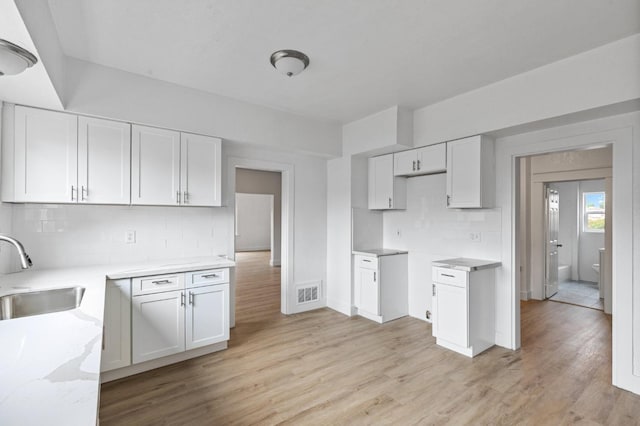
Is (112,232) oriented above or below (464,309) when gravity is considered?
above

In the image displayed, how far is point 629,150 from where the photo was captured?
2.53 meters

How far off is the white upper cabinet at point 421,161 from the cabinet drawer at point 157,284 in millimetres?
2854

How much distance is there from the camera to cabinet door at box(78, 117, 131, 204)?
8.66 ft

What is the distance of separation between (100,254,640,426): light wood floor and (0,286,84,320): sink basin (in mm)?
822

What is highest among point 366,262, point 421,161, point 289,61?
point 289,61

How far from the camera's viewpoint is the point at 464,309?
3.07 metres

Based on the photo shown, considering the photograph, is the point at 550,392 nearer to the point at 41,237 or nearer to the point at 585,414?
the point at 585,414

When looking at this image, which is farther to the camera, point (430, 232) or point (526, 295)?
point (526, 295)

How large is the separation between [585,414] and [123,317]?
358cm

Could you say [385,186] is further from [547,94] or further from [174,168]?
[174,168]

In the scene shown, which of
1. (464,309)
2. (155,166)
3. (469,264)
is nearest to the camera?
(155,166)

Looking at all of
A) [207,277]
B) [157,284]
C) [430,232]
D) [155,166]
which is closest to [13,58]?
[155,166]

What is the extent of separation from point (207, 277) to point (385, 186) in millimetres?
2538

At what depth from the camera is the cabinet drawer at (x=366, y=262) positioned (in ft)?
13.1
